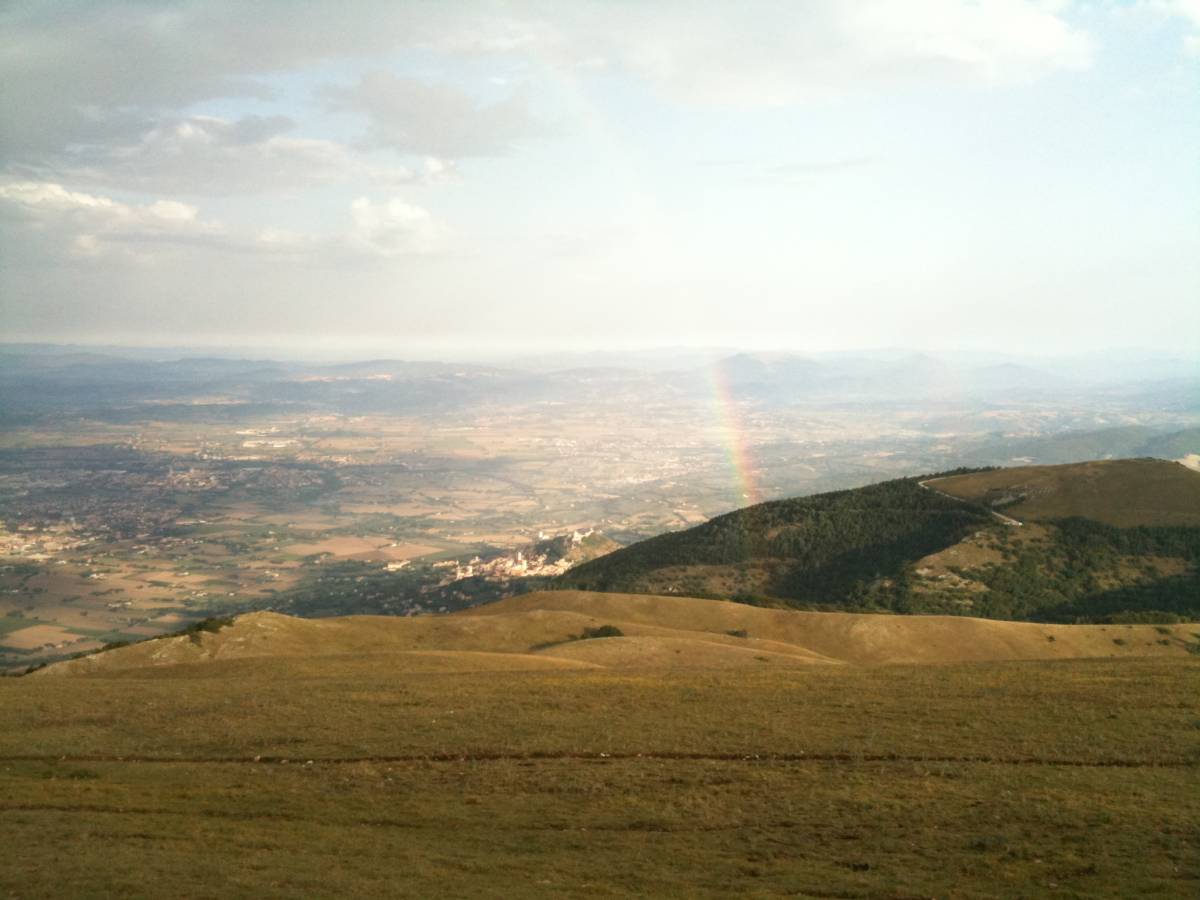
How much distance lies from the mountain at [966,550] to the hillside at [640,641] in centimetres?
1277

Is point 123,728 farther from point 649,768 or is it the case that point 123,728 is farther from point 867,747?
point 867,747

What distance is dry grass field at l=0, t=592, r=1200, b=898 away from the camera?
15336 mm

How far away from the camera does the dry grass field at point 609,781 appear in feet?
50.3

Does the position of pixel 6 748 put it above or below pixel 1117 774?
below

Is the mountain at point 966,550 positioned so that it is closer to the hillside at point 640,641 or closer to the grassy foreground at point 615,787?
the hillside at point 640,641

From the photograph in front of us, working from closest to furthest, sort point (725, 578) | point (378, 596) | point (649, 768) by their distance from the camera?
1. point (649, 768)
2. point (725, 578)
3. point (378, 596)

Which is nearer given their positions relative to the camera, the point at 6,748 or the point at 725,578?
the point at 6,748

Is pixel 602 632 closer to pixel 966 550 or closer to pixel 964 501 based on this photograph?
pixel 966 550

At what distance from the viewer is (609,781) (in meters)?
21.0

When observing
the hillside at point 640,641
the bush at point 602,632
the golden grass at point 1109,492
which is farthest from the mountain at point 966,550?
the bush at point 602,632

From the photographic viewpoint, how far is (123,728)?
2706 centimetres

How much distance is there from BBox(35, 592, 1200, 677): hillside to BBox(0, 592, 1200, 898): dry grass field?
4.43 meters

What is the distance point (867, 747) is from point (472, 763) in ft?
38.6

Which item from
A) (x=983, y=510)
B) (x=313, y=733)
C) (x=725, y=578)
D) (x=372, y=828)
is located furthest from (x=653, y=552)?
(x=372, y=828)
